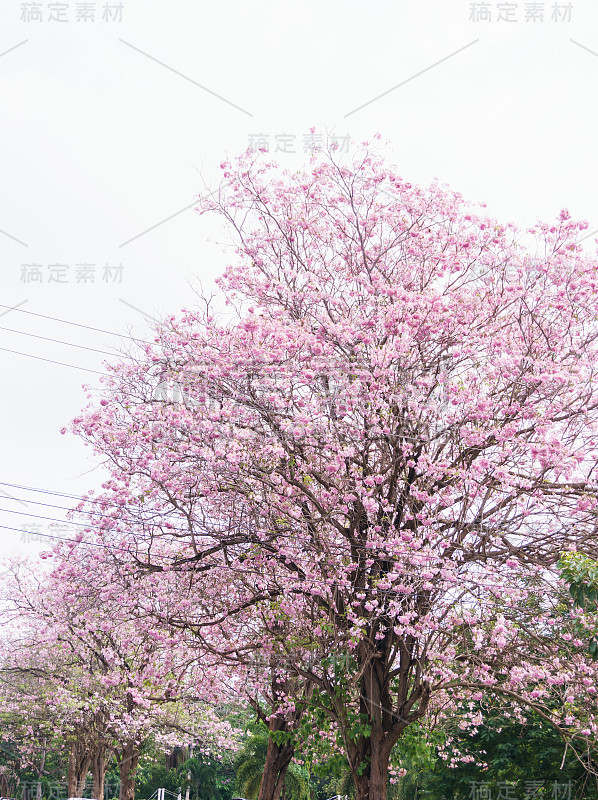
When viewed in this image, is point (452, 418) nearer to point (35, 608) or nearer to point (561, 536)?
point (561, 536)

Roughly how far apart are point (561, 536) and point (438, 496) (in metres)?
2.14

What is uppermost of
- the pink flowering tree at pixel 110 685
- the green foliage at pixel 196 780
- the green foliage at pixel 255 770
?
the pink flowering tree at pixel 110 685

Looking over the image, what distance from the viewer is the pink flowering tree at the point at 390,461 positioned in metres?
9.52

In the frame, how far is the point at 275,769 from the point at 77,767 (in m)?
17.6

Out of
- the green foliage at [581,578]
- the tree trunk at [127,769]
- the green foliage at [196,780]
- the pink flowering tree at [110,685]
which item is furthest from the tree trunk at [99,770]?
the green foliage at [196,780]

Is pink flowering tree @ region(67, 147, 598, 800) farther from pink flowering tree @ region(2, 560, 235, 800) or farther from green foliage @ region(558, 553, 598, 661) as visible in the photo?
pink flowering tree @ region(2, 560, 235, 800)

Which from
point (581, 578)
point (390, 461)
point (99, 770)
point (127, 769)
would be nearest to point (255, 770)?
point (99, 770)

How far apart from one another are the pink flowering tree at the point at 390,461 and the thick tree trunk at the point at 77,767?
65.9 feet

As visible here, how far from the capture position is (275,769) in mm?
A: 15836

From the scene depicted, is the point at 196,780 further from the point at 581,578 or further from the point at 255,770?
the point at 581,578

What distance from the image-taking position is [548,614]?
375 inches

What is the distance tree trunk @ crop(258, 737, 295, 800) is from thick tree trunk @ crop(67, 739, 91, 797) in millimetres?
13822

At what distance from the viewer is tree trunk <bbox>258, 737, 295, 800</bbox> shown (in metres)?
15.7

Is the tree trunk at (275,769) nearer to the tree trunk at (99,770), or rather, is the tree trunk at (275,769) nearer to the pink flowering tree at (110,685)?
the pink flowering tree at (110,685)
